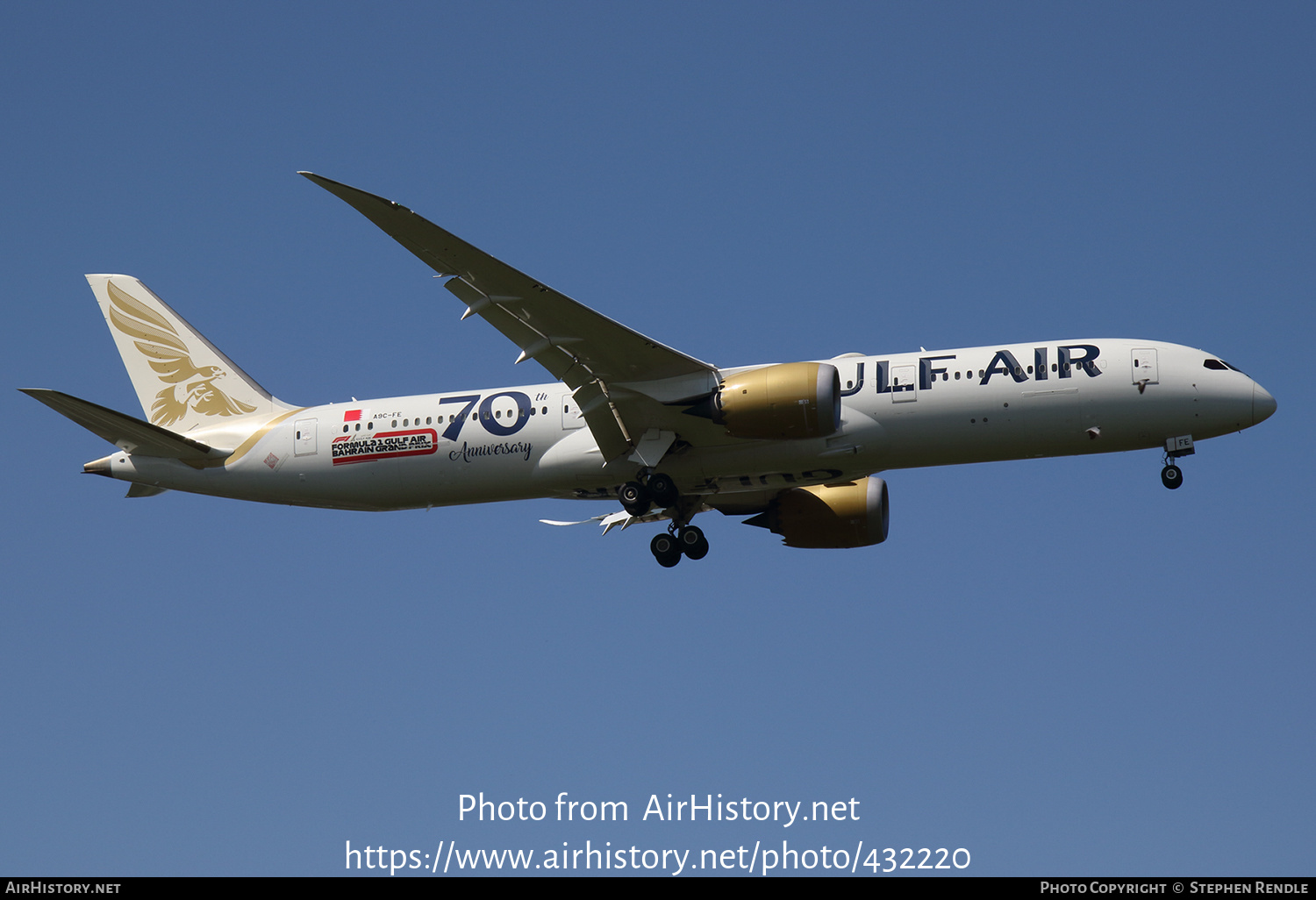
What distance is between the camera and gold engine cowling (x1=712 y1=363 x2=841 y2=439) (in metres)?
32.7

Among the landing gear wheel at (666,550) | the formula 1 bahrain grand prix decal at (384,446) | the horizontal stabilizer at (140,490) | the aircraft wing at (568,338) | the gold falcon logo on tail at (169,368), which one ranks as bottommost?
the landing gear wheel at (666,550)

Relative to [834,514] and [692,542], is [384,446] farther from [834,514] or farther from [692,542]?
[834,514]

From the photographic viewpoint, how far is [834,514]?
3988 centimetres

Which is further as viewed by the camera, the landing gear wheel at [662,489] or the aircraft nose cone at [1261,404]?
the landing gear wheel at [662,489]

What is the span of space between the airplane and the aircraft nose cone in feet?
0.17

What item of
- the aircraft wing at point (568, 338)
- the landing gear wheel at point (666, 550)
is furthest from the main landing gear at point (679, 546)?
the aircraft wing at point (568, 338)

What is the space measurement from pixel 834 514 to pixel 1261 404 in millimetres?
11832

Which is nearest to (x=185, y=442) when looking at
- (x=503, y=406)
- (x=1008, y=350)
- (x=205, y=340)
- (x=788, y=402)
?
(x=205, y=340)

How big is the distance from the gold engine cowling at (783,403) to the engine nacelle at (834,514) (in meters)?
6.60

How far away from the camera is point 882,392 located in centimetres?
3369

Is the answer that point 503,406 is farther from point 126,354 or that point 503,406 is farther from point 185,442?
point 126,354

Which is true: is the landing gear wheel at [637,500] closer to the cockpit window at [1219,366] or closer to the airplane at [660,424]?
the airplane at [660,424]

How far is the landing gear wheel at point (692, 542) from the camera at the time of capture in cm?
3734
